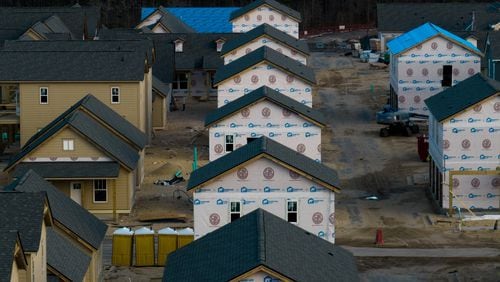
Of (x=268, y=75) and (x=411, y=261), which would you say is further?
(x=268, y=75)

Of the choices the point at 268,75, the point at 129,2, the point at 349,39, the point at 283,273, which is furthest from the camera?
the point at 129,2

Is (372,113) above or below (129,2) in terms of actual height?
below

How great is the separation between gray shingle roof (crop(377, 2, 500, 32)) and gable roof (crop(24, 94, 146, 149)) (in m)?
52.5

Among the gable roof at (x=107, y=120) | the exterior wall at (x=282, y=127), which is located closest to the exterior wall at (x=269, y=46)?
the gable roof at (x=107, y=120)

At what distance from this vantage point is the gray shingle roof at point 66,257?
38.4m

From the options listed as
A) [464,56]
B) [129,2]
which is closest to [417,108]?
[464,56]

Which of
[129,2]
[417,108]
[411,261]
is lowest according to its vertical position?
[411,261]

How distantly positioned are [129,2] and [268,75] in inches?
2842

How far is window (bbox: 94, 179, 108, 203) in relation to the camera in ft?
188

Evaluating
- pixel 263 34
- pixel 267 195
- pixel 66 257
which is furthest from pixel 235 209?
pixel 263 34

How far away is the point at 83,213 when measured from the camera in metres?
44.9

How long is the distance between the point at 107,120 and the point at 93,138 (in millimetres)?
3212

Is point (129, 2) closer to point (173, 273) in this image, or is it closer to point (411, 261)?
Result: point (411, 261)

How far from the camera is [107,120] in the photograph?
197 ft
